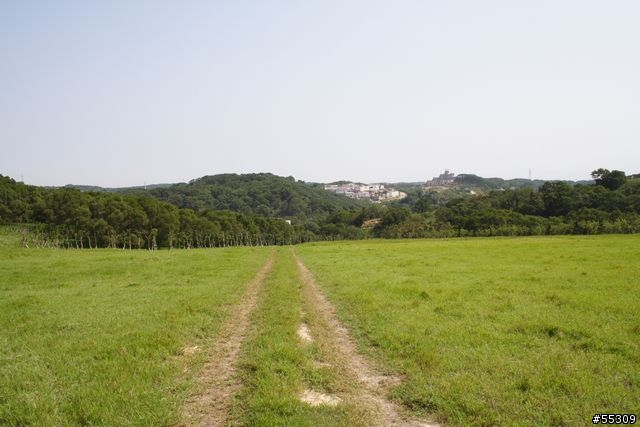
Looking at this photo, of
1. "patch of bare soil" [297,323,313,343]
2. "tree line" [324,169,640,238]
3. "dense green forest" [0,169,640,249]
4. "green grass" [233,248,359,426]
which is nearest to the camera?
"green grass" [233,248,359,426]

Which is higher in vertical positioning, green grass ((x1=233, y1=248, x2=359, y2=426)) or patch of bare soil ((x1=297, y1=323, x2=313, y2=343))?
green grass ((x1=233, y1=248, x2=359, y2=426))

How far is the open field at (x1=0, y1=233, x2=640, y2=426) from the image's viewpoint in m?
7.36

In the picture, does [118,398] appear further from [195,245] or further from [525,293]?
[195,245]

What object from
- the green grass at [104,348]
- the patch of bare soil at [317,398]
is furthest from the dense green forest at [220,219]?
the patch of bare soil at [317,398]

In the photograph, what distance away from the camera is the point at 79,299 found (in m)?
18.8

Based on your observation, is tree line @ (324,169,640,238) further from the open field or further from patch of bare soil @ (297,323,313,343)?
patch of bare soil @ (297,323,313,343)

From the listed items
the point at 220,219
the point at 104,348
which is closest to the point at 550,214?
the point at 220,219

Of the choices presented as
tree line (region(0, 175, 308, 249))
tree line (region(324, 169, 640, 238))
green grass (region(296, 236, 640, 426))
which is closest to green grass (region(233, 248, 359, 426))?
green grass (region(296, 236, 640, 426))

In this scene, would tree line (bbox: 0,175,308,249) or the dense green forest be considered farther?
the dense green forest

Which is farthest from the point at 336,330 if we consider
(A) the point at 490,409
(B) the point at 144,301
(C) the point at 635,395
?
(B) the point at 144,301

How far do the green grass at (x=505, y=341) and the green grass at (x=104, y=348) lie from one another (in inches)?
199

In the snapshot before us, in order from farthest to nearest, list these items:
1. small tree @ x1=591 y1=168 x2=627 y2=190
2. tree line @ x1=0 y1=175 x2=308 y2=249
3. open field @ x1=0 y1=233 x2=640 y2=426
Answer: small tree @ x1=591 y1=168 x2=627 y2=190, tree line @ x1=0 y1=175 x2=308 y2=249, open field @ x1=0 y1=233 x2=640 y2=426

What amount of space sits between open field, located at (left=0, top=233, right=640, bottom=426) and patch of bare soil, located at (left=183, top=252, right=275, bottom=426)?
6 cm

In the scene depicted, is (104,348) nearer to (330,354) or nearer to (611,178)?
(330,354)
